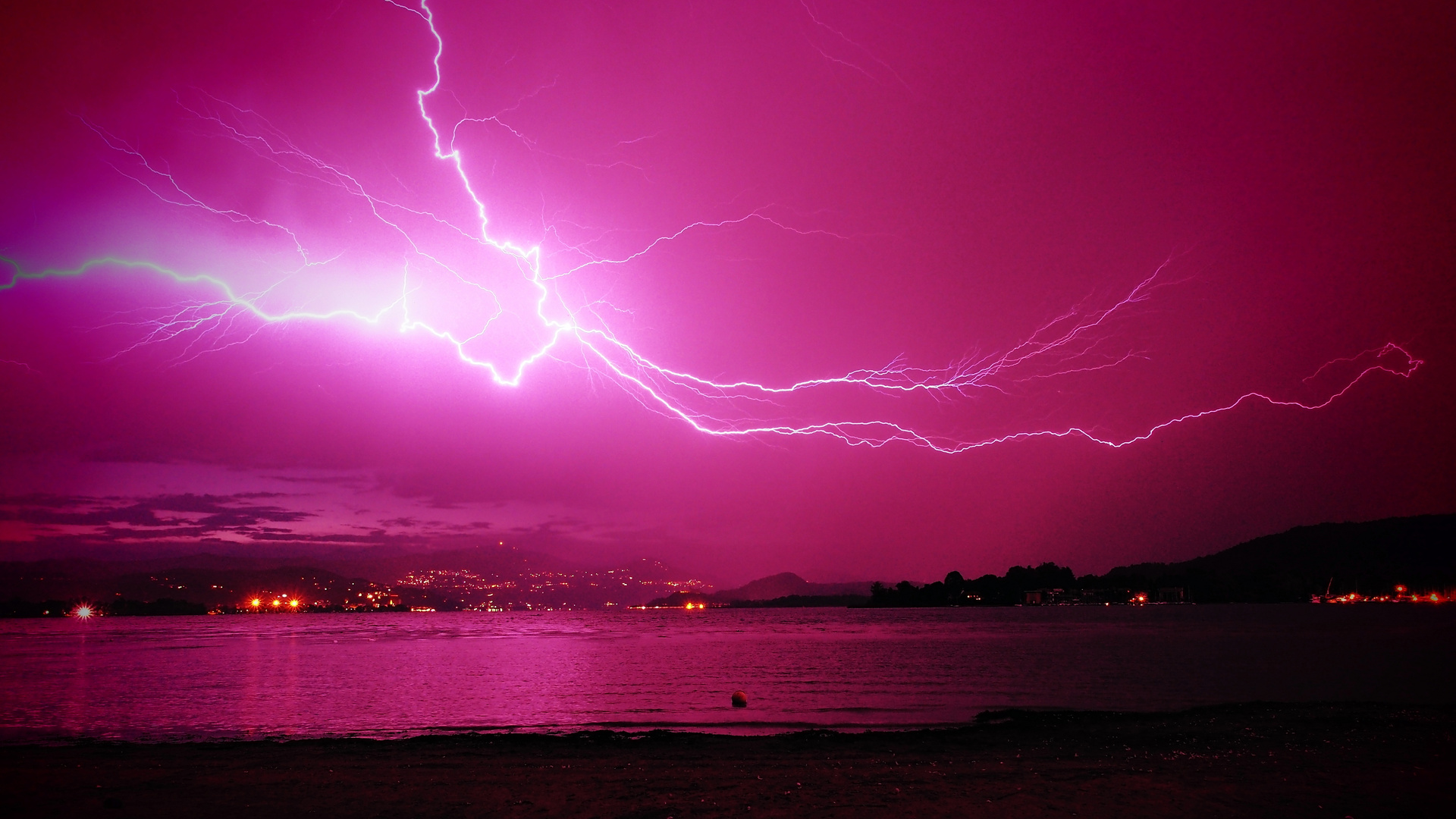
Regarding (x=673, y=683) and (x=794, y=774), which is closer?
(x=794, y=774)

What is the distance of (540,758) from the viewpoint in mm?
12867

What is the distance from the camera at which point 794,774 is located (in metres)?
11.1

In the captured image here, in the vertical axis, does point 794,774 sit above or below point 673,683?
above

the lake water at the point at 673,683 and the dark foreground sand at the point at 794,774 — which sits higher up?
the dark foreground sand at the point at 794,774

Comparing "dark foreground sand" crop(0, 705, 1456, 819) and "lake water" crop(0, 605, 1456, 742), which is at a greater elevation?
"dark foreground sand" crop(0, 705, 1456, 819)

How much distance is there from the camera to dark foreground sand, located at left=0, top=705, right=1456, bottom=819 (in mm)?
9219

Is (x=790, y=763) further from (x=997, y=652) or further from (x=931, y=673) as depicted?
(x=997, y=652)

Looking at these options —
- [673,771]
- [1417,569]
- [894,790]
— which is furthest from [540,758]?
[1417,569]

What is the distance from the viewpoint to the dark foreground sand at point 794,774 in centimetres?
922

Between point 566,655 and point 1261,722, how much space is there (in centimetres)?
3521

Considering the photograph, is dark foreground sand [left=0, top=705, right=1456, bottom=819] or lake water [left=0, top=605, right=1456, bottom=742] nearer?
dark foreground sand [left=0, top=705, right=1456, bottom=819]

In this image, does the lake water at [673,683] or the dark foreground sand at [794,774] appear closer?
the dark foreground sand at [794,774]

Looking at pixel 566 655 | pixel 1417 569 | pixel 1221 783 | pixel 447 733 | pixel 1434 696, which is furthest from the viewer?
pixel 1417 569

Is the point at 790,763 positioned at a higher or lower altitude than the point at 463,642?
higher
